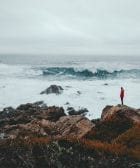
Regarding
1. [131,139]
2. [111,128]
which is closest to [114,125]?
[111,128]

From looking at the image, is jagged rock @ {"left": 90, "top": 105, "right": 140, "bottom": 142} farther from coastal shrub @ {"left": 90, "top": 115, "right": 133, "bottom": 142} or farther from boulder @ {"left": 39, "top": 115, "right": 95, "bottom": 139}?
boulder @ {"left": 39, "top": 115, "right": 95, "bottom": 139}

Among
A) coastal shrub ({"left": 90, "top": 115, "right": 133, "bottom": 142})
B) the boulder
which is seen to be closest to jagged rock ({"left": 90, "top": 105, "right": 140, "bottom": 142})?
coastal shrub ({"left": 90, "top": 115, "right": 133, "bottom": 142})

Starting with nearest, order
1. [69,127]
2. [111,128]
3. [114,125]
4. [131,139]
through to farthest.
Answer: [131,139] < [111,128] < [114,125] < [69,127]

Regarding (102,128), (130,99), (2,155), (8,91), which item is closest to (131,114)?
(102,128)

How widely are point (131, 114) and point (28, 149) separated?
6.20m

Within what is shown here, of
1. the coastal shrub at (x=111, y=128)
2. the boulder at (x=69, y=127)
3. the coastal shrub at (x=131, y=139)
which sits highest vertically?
the coastal shrub at (x=131, y=139)

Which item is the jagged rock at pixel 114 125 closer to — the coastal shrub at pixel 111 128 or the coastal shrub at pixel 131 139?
the coastal shrub at pixel 111 128

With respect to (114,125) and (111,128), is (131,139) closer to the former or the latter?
(111,128)

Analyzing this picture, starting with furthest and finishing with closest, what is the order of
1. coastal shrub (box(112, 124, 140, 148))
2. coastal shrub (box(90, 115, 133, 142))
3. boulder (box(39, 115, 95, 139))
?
boulder (box(39, 115, 95, 139)) < coastal shrub (box(90, 115, 133, 142)) < coastal shrub (box(112, 124, 140, 148))

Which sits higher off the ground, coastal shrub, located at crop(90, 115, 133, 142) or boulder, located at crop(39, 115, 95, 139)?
coastal shrub, located at crop(90, 115, 133, 142)

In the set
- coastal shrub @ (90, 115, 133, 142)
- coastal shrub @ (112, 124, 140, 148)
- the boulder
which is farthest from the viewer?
the boulder

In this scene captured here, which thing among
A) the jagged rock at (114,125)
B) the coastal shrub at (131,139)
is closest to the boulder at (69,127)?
the jagged rock at (114,125)

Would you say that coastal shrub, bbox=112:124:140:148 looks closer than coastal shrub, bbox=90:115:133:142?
Yes

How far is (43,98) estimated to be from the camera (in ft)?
122
